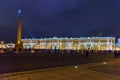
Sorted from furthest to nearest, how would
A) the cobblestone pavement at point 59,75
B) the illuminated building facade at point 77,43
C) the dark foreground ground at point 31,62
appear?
the illuminated building facade at point 77,43
the dark foreground ground at point 31,62
the cobblestone pavement at point 59,75

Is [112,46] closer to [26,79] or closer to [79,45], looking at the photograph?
[79,45]

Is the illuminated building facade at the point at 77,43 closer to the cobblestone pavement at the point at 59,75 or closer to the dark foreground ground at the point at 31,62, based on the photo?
the dark foreground ground at the point at 31,62

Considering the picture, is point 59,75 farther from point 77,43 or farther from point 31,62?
point 77,43

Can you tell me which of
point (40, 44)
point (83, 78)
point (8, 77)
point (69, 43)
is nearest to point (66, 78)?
point (83, 78)

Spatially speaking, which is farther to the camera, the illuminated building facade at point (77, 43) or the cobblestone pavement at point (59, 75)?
the illuminated building facade at point (77, 43)

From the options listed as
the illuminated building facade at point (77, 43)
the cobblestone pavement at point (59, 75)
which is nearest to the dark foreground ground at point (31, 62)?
the cobblestone pavement at point (59, 75)

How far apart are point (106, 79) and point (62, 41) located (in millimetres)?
170235

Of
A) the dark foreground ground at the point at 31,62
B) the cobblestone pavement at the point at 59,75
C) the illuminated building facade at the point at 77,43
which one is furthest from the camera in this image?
the illuminated building facade at the point at 77,43

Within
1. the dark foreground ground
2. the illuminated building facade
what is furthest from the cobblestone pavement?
the illuminated building facade

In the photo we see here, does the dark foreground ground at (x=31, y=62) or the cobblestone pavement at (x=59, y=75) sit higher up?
the dark foreground ground at (x=31, y=62)

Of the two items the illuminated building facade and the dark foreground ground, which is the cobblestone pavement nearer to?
the dark foreground ground

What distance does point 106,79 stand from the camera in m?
15.8

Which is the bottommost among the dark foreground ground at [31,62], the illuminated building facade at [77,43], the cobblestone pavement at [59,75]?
the cobblestone pavement at [59,75]

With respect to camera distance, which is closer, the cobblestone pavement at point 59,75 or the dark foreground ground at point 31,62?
the cobblestone pavement at point 59,75
